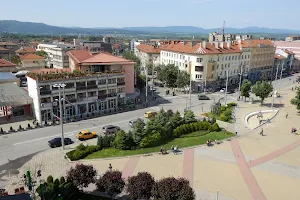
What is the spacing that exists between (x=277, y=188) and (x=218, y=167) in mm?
6067

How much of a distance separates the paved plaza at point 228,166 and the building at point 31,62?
218ft

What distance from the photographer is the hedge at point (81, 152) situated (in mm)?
29953

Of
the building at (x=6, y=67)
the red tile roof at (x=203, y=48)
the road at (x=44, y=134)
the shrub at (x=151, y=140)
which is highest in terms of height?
the red tile roof at (x=203, y=48)

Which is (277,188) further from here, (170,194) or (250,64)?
(250,64)

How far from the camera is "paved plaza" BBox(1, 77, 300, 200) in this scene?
2462cm

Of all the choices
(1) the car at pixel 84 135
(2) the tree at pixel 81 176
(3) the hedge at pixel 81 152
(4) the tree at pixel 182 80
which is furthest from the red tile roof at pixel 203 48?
(2) the tree at pixel 81 176

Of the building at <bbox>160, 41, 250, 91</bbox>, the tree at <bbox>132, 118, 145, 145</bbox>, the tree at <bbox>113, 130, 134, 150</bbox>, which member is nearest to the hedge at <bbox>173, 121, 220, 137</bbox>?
the tree at <bbox>132, 118, 145, 145</bbox>

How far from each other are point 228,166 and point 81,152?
16543 mm

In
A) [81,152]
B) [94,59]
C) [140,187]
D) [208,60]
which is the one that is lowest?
[81,152]

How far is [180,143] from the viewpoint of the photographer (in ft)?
115

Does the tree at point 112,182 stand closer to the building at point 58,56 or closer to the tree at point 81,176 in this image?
the tree at point 81,176

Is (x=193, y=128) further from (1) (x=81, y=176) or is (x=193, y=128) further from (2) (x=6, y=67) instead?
(2) (x=6, y=67)

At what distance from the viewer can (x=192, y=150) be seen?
33.4 metres

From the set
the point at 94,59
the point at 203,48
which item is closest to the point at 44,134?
the point at 94,59
